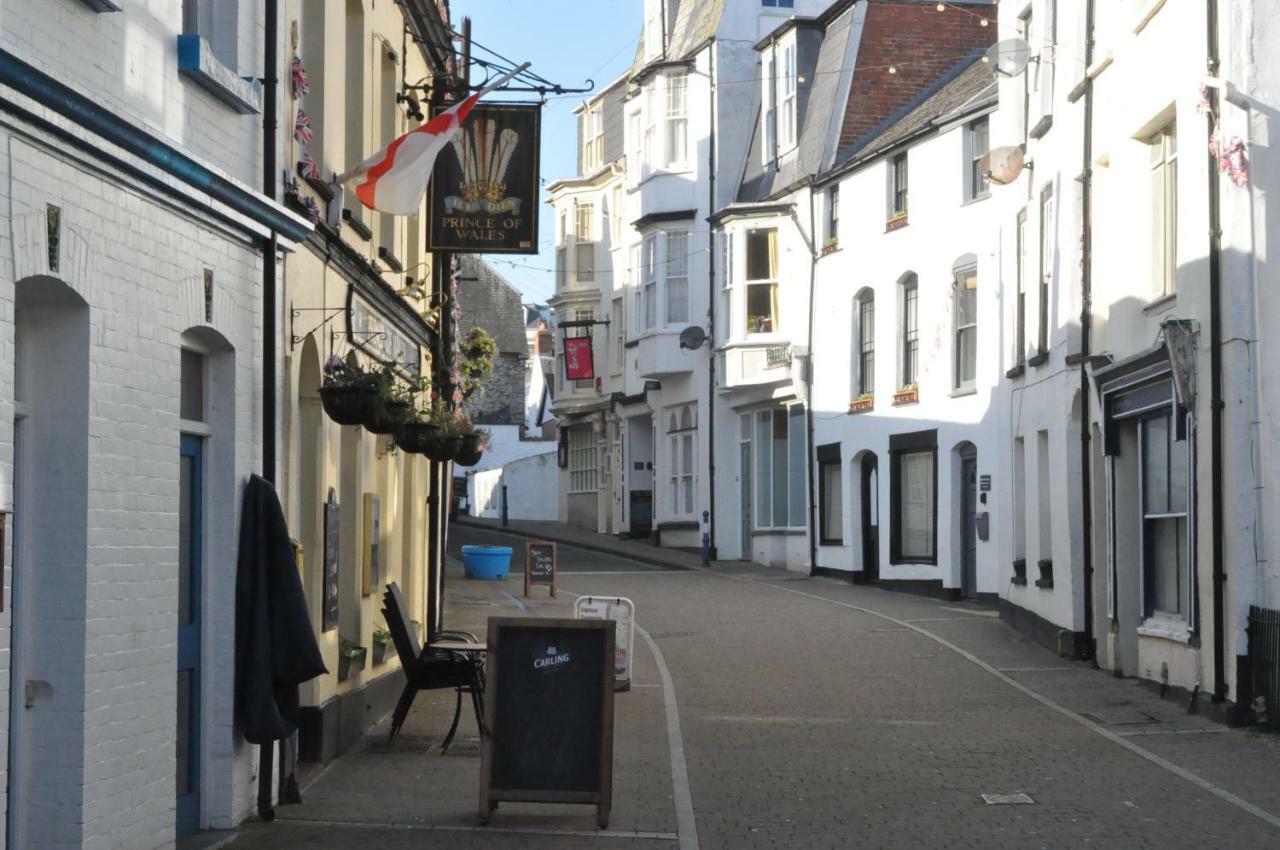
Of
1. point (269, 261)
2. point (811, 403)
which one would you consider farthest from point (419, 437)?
point (811, 403)

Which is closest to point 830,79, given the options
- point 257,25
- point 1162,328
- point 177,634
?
point 1162,328

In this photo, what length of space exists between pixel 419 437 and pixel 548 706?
5375mm

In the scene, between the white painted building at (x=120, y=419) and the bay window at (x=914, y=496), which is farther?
the bay window at (x=914, y=496)

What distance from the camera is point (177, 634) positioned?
983 centimetres

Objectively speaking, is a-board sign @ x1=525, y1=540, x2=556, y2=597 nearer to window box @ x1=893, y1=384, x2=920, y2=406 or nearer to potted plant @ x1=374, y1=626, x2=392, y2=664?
window box @ x1=893, y1=384, x2=920, y2=406

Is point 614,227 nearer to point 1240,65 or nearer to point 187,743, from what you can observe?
point 1240,65

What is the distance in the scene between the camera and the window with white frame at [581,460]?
5212 centimetres

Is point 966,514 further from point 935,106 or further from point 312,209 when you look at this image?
point 312,209

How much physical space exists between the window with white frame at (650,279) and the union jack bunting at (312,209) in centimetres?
2919

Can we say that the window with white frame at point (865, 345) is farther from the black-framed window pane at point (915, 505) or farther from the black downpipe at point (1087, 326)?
the black downpipe at point (1087, 326)

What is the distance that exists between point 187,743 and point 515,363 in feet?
222

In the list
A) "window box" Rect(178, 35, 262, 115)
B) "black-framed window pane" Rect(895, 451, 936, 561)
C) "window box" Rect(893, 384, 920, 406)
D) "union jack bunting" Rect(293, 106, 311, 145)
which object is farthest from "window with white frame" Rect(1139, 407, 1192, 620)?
"window box" Rect(893, 384, 920, 406)

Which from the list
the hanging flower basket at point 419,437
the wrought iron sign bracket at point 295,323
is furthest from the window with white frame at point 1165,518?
the wrought iron sign bracket at point 295,323

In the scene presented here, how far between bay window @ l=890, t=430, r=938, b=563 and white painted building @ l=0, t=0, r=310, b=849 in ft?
67.6
